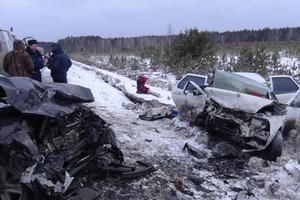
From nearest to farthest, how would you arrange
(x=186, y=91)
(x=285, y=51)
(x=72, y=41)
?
(x=186, y=91) < (x=285, y=51) < (x=72, y=41)

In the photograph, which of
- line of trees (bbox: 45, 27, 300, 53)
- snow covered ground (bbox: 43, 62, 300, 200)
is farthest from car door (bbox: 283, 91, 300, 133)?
line of trees (bbox: 45, 27, 300, 53)

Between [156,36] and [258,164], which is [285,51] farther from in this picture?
[258,164]

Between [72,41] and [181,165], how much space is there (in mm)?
53954

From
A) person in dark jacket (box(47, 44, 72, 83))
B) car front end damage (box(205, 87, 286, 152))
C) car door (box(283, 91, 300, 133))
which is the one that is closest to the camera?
car front end damage (box(205, 87, 286, 152))

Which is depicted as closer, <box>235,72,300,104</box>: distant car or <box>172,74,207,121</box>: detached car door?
<box>172,74,207,121</box>: detached car door

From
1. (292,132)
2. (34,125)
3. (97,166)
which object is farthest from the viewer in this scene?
(292,132)

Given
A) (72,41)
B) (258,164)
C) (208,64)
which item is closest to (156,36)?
(72,41)

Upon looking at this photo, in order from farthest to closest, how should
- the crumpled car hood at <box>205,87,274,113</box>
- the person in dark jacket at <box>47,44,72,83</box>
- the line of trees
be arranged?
the line of trees < the person in dark jacket at <box>47,44,72,83</box> < the crumpled car hood at <box>205,87,274,113</box>

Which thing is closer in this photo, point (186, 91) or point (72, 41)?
point (186, 91)

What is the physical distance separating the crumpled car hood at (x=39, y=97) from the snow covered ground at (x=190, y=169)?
108 cm

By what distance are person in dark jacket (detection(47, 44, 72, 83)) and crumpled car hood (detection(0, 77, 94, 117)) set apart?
4836mm

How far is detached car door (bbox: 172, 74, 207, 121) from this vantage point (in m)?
10.9

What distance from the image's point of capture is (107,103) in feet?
Answer: 49.4

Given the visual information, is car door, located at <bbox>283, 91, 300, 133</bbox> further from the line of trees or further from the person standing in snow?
the line of trees
